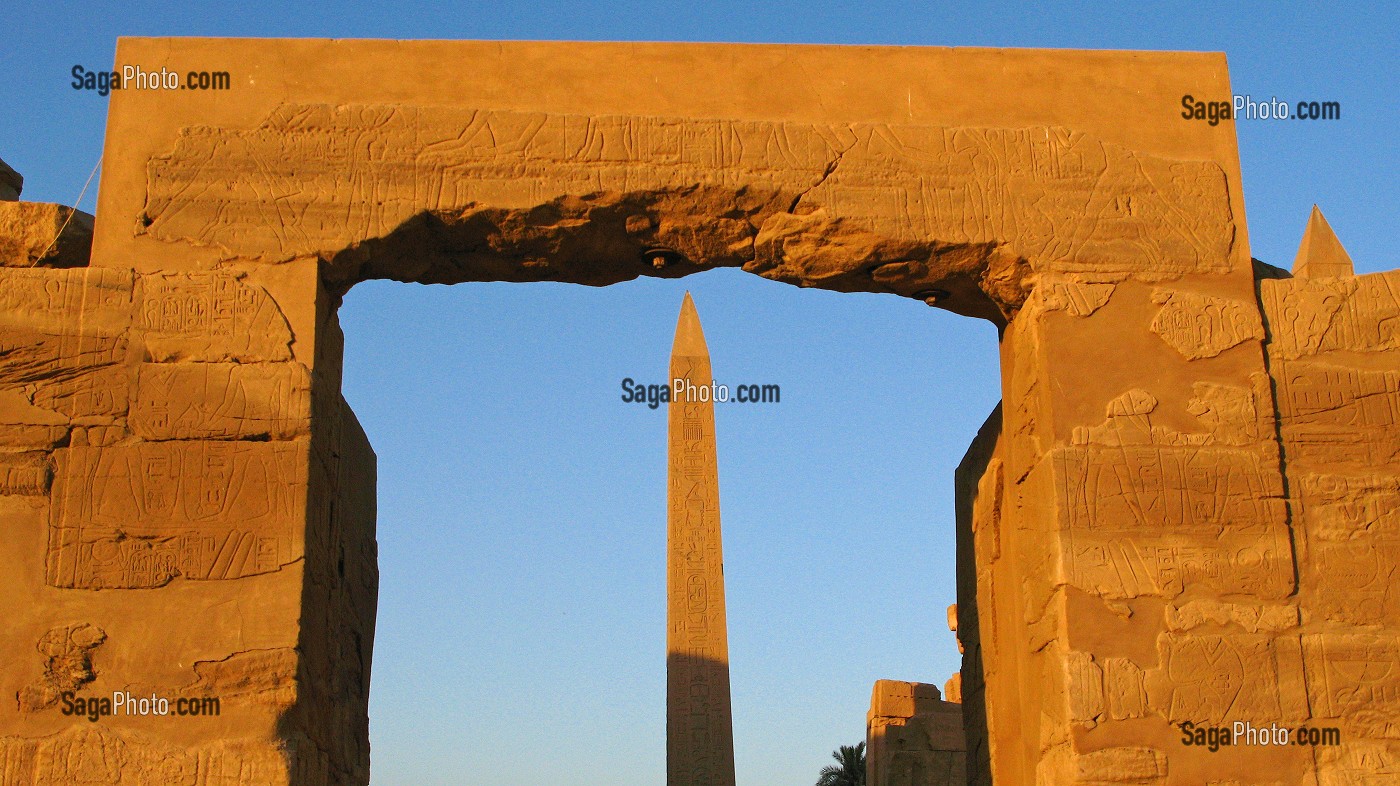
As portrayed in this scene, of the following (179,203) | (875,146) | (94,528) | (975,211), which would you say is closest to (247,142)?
(179,203)

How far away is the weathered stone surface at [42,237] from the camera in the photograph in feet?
18.5

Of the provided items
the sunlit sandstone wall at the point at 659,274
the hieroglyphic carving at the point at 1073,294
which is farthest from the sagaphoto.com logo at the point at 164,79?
the hieroglyphic carving at the point at 1073,294

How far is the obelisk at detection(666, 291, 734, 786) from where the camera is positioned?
1330 cm

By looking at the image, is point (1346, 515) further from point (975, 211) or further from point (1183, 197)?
point (975, 211)

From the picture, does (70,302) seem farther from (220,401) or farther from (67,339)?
(220,401)

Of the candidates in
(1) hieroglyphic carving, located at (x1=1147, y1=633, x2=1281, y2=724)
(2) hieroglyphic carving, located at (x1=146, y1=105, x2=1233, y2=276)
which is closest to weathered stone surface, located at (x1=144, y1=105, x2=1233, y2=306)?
(2) hieroglyphic carving, located at (x1=146, y1=105, x2=1233, y2=276)

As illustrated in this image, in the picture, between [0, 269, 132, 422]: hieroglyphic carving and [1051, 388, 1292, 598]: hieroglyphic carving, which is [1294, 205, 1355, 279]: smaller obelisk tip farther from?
[0, 269, 132, 422]: hieroglyphic carving

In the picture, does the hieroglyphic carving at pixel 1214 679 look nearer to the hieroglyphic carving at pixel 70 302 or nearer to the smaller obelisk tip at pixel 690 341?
the hieroglyphic carving at pixel 70 302

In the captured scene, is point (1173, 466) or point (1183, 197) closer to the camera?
point (1173, 466)

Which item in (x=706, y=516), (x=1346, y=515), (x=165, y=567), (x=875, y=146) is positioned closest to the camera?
(x=165, y=567)

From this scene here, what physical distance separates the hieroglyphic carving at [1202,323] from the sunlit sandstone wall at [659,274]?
13 mm

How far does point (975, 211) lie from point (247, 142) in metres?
2.59

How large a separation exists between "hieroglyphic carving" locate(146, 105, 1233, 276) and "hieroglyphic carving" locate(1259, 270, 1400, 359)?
265mm

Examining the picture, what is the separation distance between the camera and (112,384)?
5.22 metres
